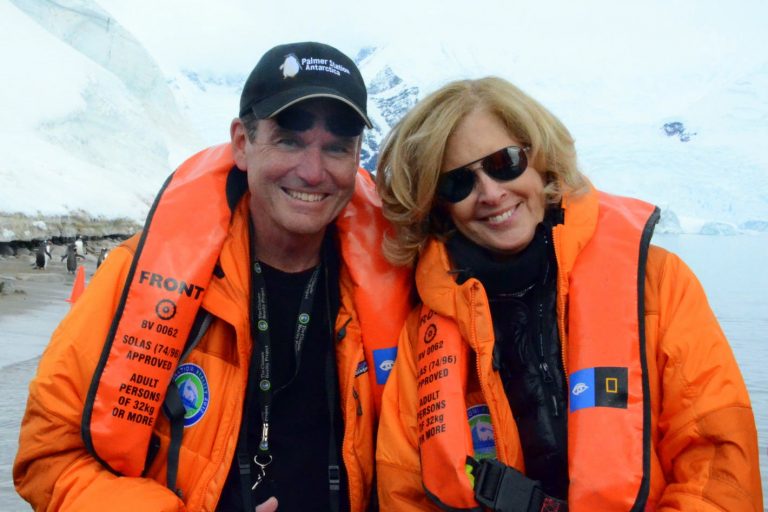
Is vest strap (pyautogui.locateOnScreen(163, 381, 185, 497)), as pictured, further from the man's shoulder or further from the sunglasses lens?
the sunglasses lens

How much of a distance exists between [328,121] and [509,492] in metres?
1.23

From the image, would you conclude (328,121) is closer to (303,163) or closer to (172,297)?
(303,163)

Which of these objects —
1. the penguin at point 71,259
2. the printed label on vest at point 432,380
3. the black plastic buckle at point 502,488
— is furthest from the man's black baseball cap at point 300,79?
the penguin at point 71,259

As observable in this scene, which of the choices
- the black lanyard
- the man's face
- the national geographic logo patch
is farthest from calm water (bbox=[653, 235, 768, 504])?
the man's face

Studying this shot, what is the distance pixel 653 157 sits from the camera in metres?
60.4

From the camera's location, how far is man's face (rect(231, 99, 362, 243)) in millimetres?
2254

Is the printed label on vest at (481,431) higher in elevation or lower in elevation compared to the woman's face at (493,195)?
lower

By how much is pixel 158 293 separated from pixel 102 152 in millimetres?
32624

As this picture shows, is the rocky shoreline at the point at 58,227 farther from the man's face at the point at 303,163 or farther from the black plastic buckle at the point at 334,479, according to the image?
the black plastic buckle at the point at 334,479

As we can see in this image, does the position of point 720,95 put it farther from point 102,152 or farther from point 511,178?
point 511,178

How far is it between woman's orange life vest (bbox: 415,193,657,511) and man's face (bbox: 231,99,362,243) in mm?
538

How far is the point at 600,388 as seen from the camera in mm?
1917

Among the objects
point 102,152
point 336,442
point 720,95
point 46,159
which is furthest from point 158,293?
point 720,95

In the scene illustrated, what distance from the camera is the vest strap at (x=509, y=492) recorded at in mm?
1955
